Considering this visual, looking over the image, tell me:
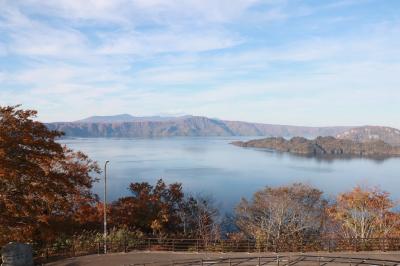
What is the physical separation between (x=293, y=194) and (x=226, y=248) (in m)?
17.3

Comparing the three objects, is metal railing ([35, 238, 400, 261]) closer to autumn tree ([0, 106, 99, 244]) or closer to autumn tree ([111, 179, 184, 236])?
autumn tree ([0, 106, 99, 244])

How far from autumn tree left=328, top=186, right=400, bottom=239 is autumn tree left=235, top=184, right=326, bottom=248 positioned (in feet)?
9.50

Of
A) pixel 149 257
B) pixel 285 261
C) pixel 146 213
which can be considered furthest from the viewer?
pixel 146 213

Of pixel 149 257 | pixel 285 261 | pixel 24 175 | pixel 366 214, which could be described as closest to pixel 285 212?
pixel 366 214

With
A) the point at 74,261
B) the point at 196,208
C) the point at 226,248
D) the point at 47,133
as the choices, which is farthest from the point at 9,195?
the point at 196,208

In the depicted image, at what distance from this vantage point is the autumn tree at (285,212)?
31.1 m

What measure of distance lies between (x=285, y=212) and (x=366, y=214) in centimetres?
609

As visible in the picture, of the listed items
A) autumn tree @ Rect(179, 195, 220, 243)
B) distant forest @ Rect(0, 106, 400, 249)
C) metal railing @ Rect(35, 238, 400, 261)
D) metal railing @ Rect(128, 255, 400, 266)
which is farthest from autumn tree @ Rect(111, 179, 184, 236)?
metal railing @ Rect(128, 255, 400, 266)

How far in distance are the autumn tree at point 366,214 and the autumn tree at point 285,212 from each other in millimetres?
2895

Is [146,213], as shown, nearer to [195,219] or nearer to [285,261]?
[195,219]

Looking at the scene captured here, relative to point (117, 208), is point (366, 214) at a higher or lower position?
lower

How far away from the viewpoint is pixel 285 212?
32.7m

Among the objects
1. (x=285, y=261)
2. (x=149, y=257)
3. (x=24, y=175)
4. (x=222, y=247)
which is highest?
(x=24, y=175)

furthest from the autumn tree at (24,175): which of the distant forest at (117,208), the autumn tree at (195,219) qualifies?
the autumn tree at (195,219)
